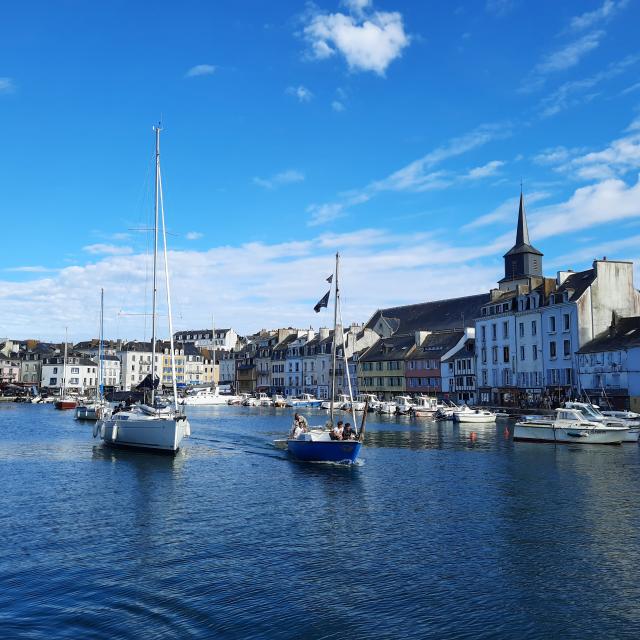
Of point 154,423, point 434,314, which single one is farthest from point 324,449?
point 434,314

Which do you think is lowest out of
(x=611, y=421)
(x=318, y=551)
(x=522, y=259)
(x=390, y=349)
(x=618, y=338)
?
(x=318, y=551)

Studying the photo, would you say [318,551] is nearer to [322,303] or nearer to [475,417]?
[322,303]

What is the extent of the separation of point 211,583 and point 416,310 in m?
136

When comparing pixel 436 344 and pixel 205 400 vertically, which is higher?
pixel 436 344

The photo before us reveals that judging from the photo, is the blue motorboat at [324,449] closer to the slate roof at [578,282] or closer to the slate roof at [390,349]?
the slate roof at [578,282]

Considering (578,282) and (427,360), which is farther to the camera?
(427,360)

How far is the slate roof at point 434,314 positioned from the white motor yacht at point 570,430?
233ft

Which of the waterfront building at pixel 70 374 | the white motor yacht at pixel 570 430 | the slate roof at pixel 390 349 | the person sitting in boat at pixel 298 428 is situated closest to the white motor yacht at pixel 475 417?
the white motor yacht at pixel 570 430

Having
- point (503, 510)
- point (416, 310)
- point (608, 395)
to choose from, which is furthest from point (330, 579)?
point (416, 310)

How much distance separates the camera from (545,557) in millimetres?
21703

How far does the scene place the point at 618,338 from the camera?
8350 centimetres

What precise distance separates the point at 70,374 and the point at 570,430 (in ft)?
522

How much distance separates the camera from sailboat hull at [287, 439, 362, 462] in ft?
134

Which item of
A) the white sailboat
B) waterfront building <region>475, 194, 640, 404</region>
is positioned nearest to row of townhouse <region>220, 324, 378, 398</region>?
waterfront building <region>475, 194, 640, 404</region>
